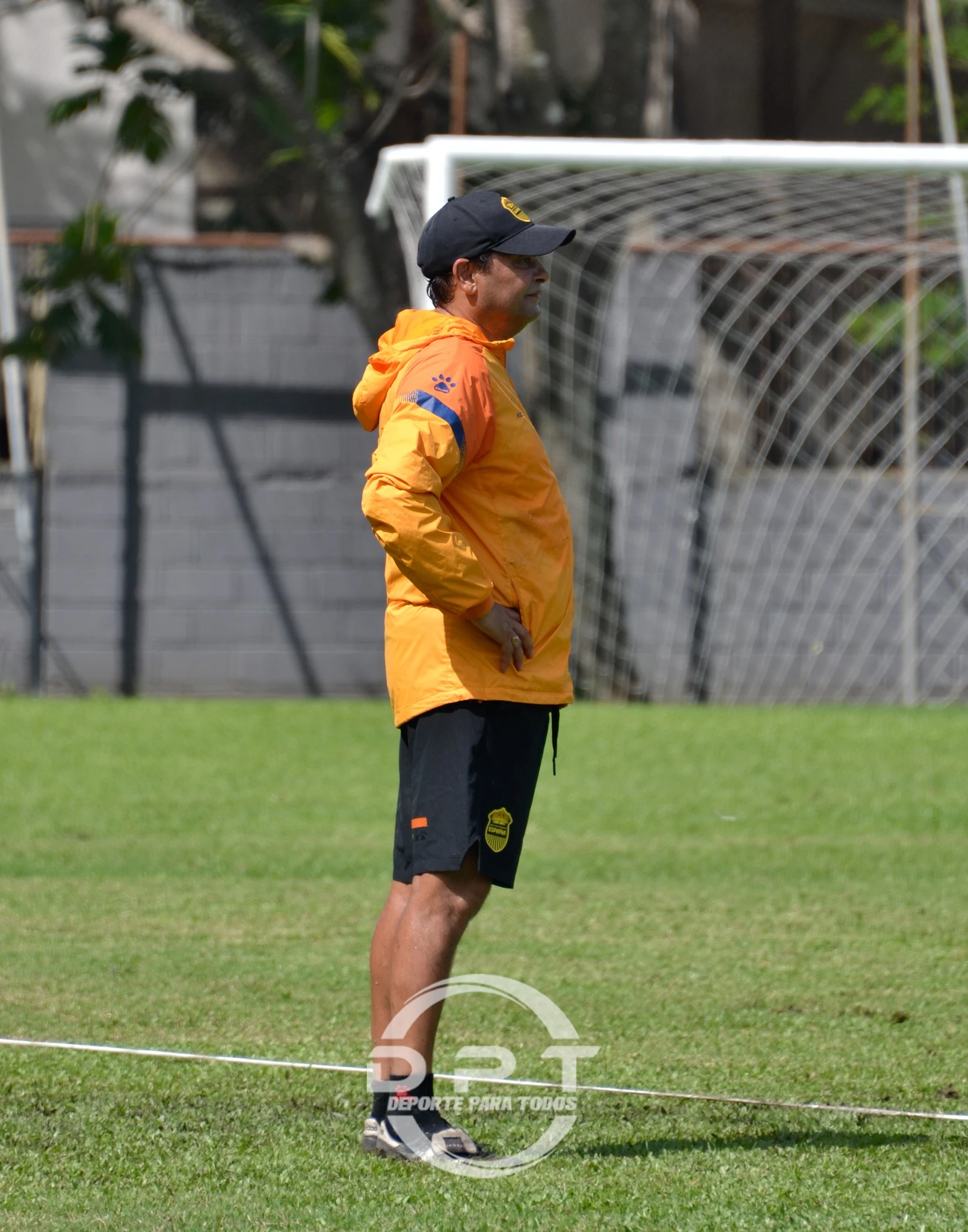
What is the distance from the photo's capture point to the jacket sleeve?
292cm

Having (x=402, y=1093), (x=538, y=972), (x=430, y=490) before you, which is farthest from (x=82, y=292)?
(x=402, y=1093)

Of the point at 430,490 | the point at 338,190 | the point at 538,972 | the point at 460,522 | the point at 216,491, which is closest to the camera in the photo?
the point at 430,490

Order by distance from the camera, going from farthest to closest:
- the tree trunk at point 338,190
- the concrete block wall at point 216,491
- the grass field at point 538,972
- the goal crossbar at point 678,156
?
the concrete block wall at point 216,491
the tree trunk at point 338,190
the goal crossbar at point 678,156
the grass field at point 538,972

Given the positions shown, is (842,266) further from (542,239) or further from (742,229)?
(542,239)

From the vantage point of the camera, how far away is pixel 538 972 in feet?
15.6

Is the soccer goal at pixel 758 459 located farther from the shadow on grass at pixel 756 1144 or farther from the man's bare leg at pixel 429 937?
the man's bare leg at pixel 429 937

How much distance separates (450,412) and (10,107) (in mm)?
13608

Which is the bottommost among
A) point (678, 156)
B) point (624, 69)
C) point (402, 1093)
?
point (402, 1093)

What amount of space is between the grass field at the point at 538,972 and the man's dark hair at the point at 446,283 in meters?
1.67

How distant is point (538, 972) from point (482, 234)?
8.01 feet

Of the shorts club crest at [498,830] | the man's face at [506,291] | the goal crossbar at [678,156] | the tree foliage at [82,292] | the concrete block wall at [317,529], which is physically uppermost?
the goal crossbar at [678,156]

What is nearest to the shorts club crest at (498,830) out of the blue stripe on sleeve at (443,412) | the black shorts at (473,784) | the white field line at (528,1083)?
the black shorts at (473,784)

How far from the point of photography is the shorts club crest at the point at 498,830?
9.83ft

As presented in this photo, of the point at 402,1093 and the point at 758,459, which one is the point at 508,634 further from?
the point at 758,459
